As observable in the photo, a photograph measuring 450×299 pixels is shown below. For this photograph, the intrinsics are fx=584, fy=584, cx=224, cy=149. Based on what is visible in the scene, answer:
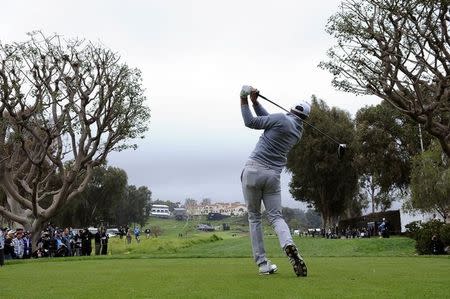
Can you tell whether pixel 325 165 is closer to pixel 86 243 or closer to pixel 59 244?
pixel 86 243

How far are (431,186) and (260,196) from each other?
32.5 m

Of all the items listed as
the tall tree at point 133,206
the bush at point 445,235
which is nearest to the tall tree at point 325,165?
the bush at point 445,235

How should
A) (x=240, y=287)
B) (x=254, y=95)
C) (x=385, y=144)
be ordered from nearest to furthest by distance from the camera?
(x=240, y=287) < (x=254, y=95) < (x=385, y=144)

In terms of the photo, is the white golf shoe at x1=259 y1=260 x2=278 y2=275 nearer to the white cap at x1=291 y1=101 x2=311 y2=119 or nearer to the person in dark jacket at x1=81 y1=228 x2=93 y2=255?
the white cap at x1=291 y1=101 x2=311 y2=119

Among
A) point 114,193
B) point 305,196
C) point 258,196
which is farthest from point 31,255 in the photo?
point 114,193

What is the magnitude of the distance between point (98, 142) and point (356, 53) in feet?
65.6

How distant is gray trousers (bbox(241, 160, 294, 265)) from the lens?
8320 millimetres

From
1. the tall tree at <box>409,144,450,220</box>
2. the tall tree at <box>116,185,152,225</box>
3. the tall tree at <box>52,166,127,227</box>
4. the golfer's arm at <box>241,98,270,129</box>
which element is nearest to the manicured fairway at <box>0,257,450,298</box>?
the golfer's arm at <box>241,98,270,129</box>

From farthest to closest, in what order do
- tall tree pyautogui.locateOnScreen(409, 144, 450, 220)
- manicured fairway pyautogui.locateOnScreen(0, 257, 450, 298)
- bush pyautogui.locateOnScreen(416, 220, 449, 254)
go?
tall tree pyautogui.locateOnScreen(409, 144, 450, 220)
bush pyautogui.locateOnScreen(416, 220, 449, 254)
manicured fairway pyautogui.locateOnScreen(0, 257, 450, 298)

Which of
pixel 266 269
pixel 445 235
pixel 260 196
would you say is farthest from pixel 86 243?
pixel 266 269

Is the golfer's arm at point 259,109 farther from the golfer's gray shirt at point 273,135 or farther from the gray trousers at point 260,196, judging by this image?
the gray trousers at point 260,196

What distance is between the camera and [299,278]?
24.1 feet

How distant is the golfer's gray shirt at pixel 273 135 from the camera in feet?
27.4

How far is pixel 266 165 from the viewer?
8.42m
